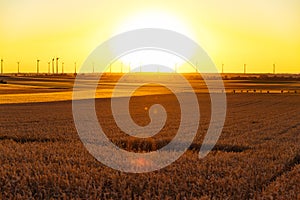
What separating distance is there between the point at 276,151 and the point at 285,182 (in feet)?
13.8

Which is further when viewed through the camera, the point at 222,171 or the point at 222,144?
the point at 222,144

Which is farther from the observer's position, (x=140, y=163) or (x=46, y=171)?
(x=140, y=163)

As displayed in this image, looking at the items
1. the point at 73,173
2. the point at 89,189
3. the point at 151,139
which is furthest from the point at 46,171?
the point at 151,139

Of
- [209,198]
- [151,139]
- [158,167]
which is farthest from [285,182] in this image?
[151,139]

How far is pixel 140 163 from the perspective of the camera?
12.4 metres

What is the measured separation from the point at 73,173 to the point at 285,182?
526 cm

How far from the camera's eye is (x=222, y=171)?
1130 cm

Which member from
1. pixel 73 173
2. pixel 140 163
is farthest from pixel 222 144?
pixel 73 173

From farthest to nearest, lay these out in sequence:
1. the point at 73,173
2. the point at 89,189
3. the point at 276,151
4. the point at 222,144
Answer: the point at 222,144 < the point at 276,151 < the point at 73,173 < the point at 89,189

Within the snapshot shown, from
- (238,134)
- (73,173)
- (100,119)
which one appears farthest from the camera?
(100,119)

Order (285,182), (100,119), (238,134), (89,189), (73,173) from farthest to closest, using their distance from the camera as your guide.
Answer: (100,119)
(238,134)
(73,173)
(285,182)
(89,189)

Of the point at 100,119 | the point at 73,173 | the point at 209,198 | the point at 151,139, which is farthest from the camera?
the point at 100,119

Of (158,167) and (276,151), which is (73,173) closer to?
(158,167)

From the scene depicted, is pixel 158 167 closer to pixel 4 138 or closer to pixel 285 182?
pixel 285 182
